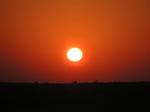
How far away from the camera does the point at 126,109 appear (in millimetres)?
42625

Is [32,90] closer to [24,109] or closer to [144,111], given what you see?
[24,109]

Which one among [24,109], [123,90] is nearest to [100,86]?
[123,90]

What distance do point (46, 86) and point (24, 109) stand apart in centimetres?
170

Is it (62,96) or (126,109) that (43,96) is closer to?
(62,96)

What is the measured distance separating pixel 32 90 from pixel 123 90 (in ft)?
14.3

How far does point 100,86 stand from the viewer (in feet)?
142

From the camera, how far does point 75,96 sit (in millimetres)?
43062

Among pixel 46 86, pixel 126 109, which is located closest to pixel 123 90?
pixel 126 109

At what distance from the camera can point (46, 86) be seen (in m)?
43.3

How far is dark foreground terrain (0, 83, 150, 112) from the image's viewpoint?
140 ft

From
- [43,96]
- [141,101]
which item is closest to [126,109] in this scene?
[141,101]

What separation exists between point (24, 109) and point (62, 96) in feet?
6.42

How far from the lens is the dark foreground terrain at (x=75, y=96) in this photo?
4266cm

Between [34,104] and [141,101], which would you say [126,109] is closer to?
[141,101]
